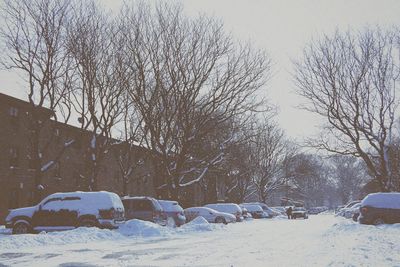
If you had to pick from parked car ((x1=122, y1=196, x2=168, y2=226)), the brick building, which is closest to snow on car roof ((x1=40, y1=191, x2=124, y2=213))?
parked car ((x1=122, y1=196, x2=168, y2=226))

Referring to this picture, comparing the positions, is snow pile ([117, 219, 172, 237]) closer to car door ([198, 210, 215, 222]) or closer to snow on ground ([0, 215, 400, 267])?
snow on ground ([0, 215, 400, 267])

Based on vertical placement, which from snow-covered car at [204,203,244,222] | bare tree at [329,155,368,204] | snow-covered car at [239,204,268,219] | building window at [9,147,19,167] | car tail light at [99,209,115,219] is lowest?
car tail light at [99,209,115,219]

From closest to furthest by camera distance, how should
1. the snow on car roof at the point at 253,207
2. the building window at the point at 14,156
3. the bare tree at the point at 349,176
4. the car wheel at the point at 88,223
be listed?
the car wheel at the point at 88,223, the building window at the point at 14,156, the snow on car roof at the point at 253,207, the bare tree at the point at 349,176

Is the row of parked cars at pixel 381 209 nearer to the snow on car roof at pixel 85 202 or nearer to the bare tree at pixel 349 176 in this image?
the snow on car roof at pixel 85 202

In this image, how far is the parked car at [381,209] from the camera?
26797 mm

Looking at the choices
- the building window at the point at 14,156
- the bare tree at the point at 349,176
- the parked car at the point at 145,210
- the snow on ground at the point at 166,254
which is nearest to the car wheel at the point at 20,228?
the snow on ground at the point at 166,254

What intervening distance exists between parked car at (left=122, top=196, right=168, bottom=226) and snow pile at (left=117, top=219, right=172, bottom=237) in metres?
3.03

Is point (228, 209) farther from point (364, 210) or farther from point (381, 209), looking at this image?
point (381, 209)

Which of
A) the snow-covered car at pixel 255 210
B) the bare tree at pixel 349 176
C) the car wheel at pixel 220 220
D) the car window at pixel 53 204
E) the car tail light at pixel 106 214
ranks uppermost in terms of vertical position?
the bare tree at pixel 349 176

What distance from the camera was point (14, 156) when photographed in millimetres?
36906

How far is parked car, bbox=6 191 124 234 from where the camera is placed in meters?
20.4

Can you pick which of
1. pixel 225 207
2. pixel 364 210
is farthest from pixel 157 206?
pixel 225 207

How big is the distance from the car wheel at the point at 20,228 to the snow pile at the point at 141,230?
4173 mm

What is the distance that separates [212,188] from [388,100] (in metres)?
37.5
